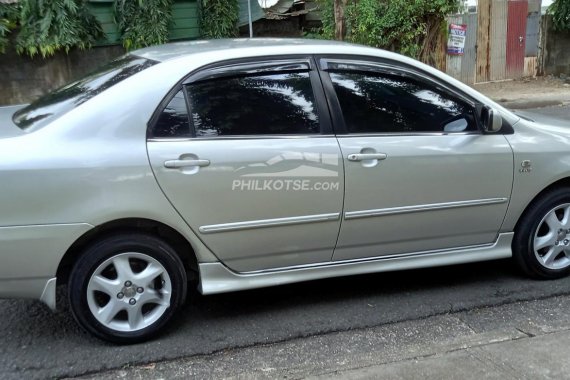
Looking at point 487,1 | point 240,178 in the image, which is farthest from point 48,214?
point 487,1

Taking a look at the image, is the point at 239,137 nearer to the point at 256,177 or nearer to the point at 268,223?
the point at 256,177

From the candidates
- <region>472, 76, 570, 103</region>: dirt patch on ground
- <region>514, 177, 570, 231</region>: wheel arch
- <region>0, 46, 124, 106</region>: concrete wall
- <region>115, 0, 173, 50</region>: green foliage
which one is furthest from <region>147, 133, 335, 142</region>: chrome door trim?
<region>472, 76, 570, 103</region>: dirt patch on ground

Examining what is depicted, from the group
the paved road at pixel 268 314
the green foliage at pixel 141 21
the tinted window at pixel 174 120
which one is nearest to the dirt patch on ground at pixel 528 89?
the green foliage at pixel 141 21

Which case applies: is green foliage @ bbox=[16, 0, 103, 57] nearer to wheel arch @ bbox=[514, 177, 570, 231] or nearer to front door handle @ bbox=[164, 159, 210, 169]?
front door handle @ bbox=[164, 159, 210, 169]

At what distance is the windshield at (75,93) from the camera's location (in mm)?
3301

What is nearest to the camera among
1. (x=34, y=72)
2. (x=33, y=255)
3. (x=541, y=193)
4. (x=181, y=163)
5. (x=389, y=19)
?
(x=33, y=255)

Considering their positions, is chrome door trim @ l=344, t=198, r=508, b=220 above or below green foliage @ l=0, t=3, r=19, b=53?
below

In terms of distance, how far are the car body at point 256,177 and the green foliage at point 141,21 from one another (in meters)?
5.95

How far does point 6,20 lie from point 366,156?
24.0ft

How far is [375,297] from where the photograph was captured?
3.96m

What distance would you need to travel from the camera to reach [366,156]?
3.49m
